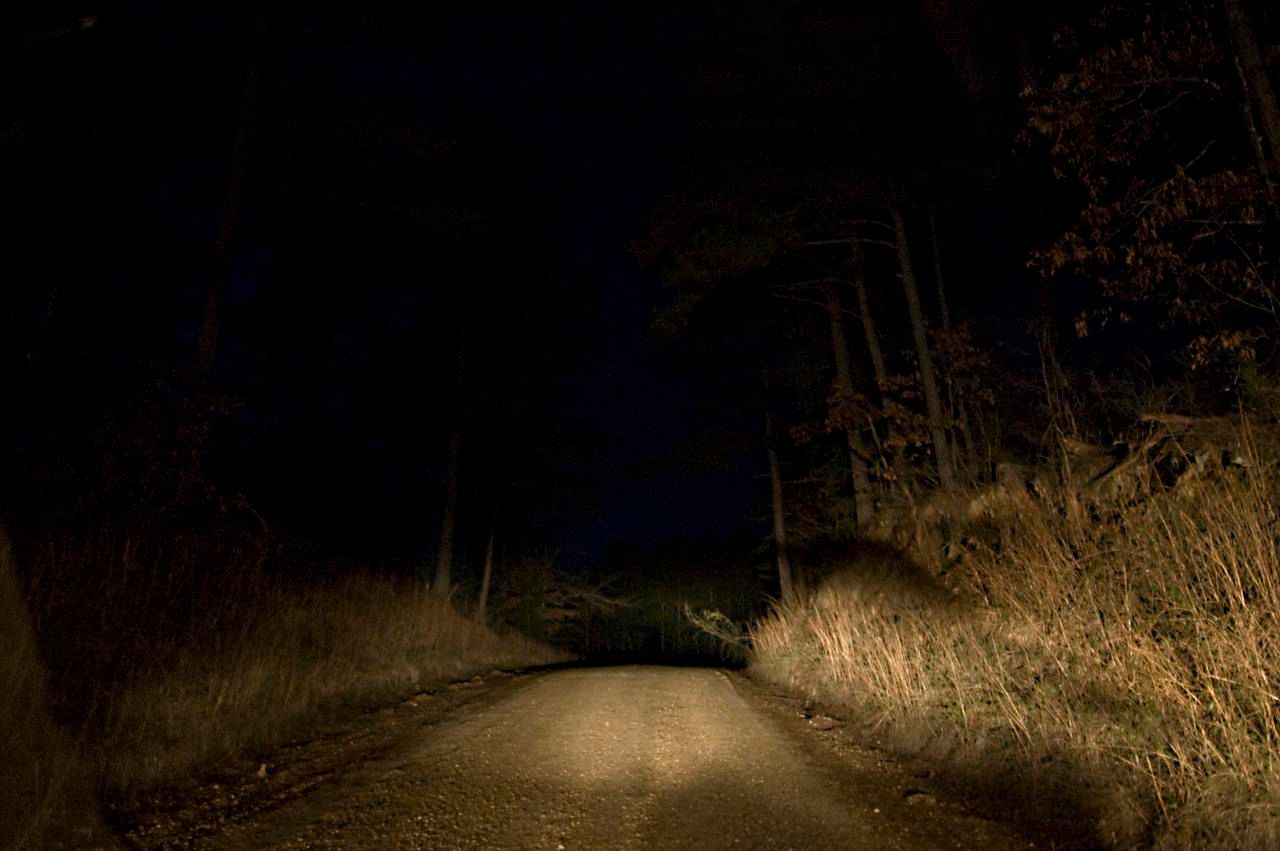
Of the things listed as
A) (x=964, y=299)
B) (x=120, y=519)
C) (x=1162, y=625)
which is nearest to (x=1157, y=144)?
(x=1162, y=625)

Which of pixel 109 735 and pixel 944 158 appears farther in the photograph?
pixel 944 158

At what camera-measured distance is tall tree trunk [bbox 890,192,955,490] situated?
36.0 ft

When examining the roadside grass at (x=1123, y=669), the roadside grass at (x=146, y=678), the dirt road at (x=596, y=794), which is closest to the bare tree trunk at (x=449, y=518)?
the roadside grass at (x=146, y=678)

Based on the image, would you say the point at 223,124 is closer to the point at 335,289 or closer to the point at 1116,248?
the point at 335,289

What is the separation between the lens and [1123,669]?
3.82m

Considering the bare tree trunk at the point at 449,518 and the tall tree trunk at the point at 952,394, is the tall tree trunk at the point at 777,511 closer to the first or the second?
the tall tree trunk at the point at 952,394

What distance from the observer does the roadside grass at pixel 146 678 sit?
150 inches

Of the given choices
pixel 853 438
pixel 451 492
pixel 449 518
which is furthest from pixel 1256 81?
pixel 449 518

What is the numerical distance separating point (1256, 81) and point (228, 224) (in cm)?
1159

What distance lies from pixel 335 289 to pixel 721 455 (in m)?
11.8

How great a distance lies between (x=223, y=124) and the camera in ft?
35.2

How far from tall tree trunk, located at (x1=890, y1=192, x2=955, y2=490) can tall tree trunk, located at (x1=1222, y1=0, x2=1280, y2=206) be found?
5465 millimetres

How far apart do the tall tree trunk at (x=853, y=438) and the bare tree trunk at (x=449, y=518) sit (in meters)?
9.89

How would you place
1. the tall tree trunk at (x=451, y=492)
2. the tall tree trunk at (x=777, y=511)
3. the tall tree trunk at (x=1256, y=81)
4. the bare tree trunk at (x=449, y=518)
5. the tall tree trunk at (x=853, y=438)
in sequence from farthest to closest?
the tall tree trunk at (x=777, y=511) → the tall tree trunk at (x=451, y=492) → the bare tree trunk at (x=449, y=518) → the tall tree trunk at (x=853, y=438) → the tall tree trunk at (x=1256, y=81)
